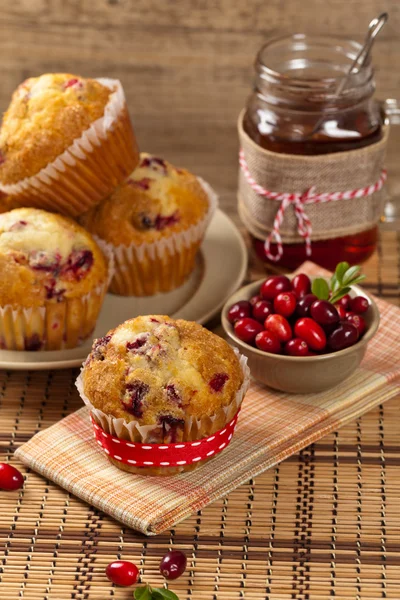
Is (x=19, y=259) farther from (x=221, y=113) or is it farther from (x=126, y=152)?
(x=221, y=113)

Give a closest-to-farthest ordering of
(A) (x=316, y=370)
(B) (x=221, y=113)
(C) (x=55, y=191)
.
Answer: (A) (x=316, y=370)
(C) (x=55, y=191)
(B) (x=221, y=113)

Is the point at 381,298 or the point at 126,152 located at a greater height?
the point at 126,152

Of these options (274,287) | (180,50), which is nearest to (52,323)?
(274,287)

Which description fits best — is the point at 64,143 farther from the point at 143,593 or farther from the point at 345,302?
the point at 143,593

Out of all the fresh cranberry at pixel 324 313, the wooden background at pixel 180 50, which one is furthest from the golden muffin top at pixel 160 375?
the wooden background at pixel 180 50

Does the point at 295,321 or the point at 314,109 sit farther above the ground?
the point at 314,109

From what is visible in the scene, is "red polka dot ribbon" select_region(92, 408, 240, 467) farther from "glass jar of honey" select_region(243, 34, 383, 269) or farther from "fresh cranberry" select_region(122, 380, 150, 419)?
"glass jar of honey" select_region(243, 34, 383, 269)

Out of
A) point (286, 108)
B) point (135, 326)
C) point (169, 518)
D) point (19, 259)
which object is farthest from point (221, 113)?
point (169, 518)
